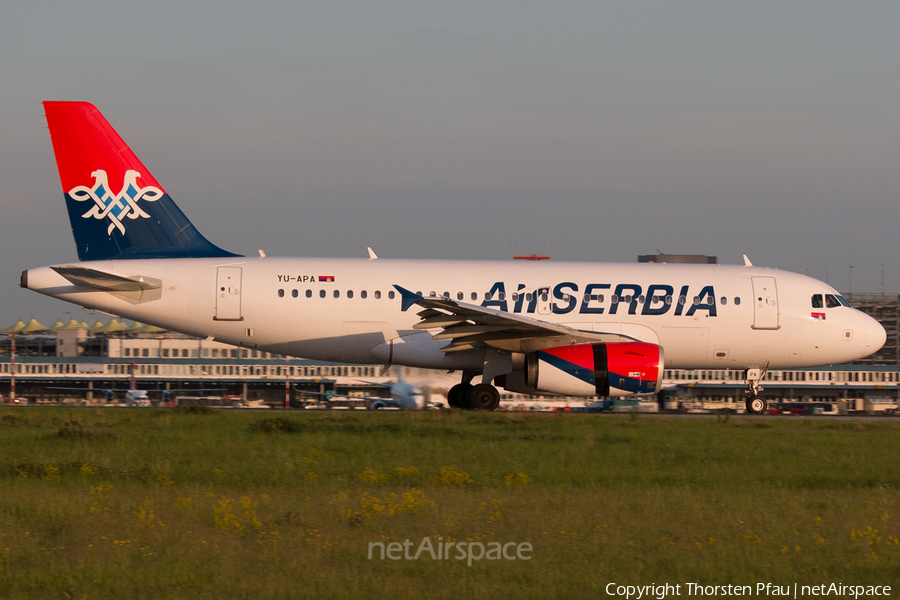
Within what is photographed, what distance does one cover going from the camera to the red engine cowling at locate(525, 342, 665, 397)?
19.4m

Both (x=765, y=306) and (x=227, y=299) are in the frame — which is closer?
(x=227, y=299)

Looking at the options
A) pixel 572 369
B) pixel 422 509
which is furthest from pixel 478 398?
pixel 422 509

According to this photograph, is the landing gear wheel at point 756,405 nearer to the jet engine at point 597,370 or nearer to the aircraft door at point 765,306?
the aircraft door at point 765,306

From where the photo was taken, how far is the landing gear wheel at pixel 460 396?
2162cm

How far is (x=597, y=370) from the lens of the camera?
19500 mm

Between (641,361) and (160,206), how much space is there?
11.7 m

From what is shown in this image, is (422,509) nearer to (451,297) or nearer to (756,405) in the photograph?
(451,297)

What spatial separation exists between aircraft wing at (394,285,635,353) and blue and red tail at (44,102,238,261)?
6.13m

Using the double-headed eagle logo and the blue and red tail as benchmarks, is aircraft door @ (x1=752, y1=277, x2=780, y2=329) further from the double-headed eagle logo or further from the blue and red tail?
the double-headed eagle logo

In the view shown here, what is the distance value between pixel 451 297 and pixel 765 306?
7749 millimetres

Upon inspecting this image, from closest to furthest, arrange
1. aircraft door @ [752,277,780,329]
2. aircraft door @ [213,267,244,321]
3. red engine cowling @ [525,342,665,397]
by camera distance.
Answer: red engine cowling @ [525,342,665,397] < aircraft door @ [213,267,244,321] < aircraft door @ [752,277,780,329]

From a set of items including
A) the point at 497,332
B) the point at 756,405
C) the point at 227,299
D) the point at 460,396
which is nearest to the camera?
the point at 497,332

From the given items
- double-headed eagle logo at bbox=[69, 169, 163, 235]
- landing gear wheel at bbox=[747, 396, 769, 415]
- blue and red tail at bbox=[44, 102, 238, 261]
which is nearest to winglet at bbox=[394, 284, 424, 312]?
blue and red tail at bbox=[44, 102, 238, 261]

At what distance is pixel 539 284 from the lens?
21.8 meters
